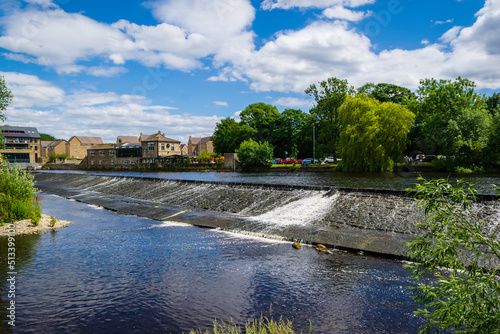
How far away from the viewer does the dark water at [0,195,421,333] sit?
6.70 metres

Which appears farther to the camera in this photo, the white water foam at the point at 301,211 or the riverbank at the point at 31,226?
the white water foam at the point at 301,211

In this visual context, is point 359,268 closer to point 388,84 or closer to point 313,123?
point 313,123

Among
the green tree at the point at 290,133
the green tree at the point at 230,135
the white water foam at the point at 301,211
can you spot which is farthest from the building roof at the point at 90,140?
the white water foam at the point at 301,211

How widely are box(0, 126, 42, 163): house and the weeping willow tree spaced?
111917 millimetres

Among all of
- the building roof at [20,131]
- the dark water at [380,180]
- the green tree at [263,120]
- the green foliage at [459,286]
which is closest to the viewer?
the green foliage at [459,286]

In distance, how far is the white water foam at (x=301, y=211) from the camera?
16438 millimetres

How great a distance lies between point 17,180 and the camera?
52.2 feet

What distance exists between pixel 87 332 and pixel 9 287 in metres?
3.39

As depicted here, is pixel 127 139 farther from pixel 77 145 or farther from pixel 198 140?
pixel 198 140

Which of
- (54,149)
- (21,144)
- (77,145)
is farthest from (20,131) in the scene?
(77,145)

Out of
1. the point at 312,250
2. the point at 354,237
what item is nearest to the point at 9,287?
the point at 312,250

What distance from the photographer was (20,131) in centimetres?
11431

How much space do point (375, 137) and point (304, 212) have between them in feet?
111

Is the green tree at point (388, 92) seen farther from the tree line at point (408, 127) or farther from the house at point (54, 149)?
the house at point (54, 149)
